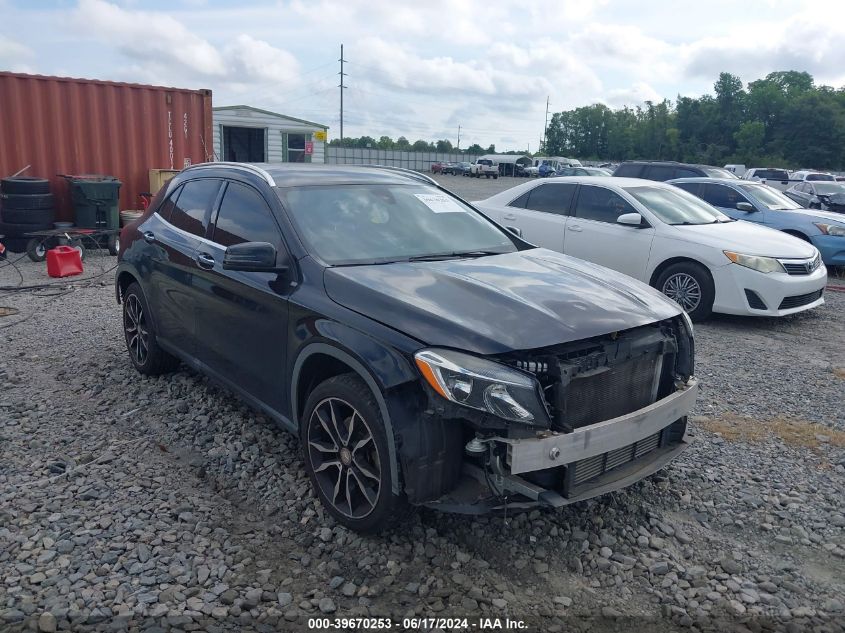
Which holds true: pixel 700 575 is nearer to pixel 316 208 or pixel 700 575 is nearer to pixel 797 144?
pixel 316 208

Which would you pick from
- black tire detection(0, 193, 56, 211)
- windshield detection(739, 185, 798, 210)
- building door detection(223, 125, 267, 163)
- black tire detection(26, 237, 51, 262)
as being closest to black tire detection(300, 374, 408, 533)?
black tire detection(26, 237, 51, 262)

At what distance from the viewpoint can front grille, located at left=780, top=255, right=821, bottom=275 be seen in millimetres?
7379

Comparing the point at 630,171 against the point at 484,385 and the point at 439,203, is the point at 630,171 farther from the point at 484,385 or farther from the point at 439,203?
the point at 484,385

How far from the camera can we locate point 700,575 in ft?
10.0

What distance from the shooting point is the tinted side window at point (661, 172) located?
14320 mm

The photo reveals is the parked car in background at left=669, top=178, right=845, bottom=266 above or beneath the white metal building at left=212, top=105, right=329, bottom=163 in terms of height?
beneath

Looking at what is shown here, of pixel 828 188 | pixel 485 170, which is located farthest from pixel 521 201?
pixel 485 170

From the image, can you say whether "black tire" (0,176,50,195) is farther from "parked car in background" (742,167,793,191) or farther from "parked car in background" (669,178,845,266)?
"parked car in background" (742,167,793,191)

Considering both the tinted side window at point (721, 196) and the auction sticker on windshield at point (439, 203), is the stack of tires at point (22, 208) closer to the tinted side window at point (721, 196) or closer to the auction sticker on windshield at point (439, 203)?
the auction sticker on windshield at point (439, 203)

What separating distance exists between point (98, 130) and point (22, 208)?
2.13 m

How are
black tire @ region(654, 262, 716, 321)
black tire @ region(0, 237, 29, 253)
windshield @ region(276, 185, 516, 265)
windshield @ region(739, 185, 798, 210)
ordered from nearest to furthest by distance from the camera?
windshield @ region(276, 185, 516, 265) → black tire @ region(654, 262, 716, 321) → black tire @ region(0, 237, 29, 253) → windshield @ region(739, 185, 798, 210)

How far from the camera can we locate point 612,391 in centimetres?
314

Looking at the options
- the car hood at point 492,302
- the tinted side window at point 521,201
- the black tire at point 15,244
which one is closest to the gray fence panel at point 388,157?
the black tire at point 15,244

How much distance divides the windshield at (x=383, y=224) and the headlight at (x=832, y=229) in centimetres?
839
